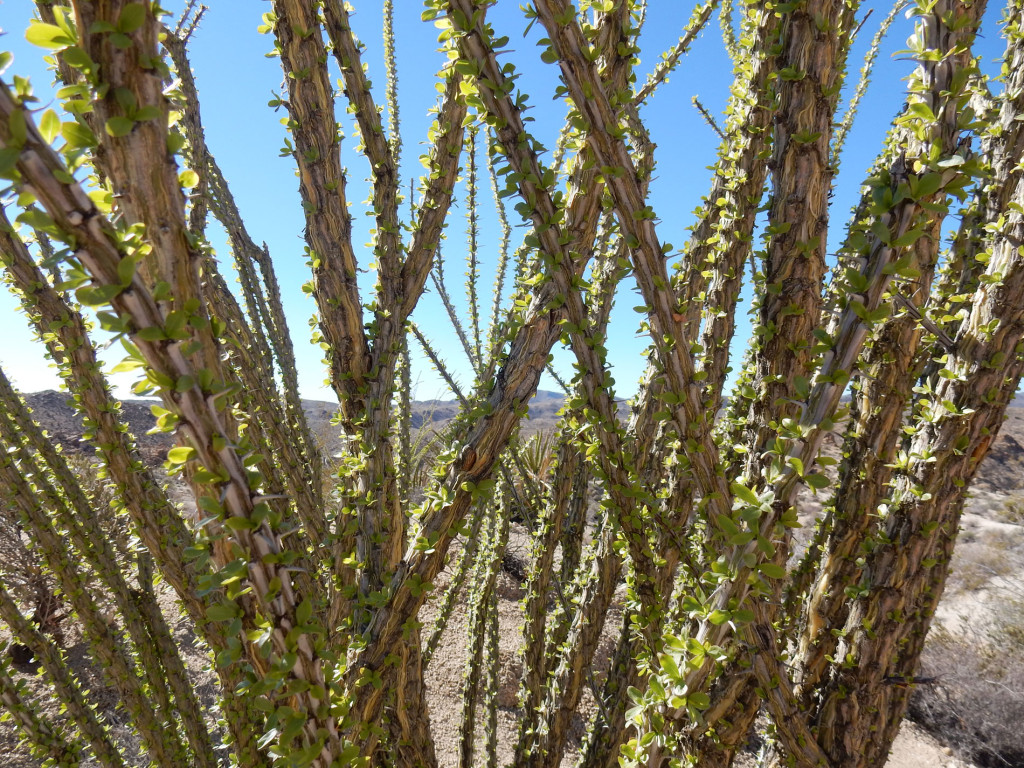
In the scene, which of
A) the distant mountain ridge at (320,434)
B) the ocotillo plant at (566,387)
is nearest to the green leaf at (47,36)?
the ocotillo plant at (566,387)

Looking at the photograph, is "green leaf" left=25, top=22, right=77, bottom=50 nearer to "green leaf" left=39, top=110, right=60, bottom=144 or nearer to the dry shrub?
"green leaf" left=39, top=110, right=60, bottom=144


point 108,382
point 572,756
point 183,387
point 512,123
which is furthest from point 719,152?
point 572,756

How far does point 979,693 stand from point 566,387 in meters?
5.28

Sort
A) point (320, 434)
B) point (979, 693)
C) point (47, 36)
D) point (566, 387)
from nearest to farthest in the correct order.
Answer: point (47, 36) → point (566, 387) → point (979, 693) → point (320, 434)

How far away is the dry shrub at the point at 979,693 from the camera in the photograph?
4.53 meters

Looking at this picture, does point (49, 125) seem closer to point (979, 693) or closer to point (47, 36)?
point (47, 36)

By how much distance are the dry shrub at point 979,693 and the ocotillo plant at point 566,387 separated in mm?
4014

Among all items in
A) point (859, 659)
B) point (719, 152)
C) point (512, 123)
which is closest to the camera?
point (512, 123)

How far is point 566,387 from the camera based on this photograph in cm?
253

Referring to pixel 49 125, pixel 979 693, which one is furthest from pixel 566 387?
pixel 979 693

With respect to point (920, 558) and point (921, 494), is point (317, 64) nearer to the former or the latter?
point (921, 494)

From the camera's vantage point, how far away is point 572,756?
4.07 metres

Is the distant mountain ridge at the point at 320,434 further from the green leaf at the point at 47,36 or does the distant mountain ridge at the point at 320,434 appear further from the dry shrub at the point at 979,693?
the green leaf at the point at 47,36

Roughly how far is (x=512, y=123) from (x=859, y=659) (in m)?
1.77
